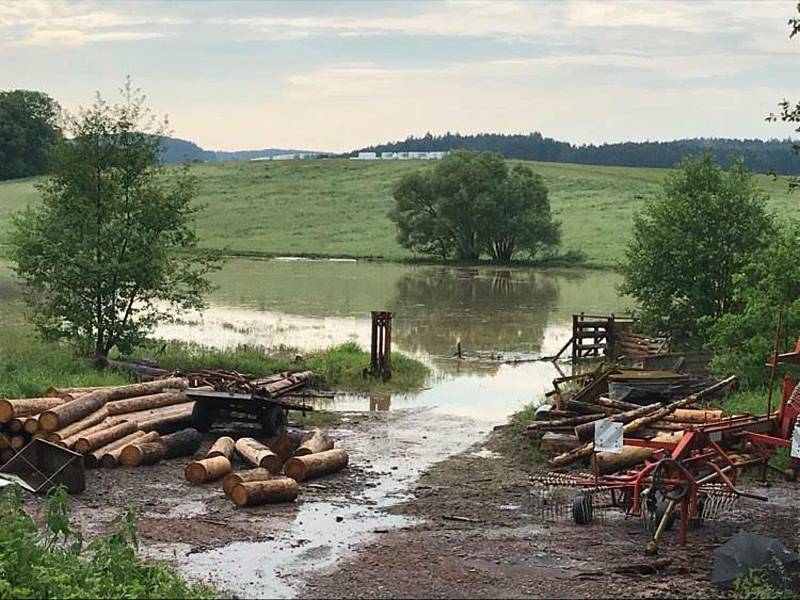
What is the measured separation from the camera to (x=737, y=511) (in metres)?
15.6

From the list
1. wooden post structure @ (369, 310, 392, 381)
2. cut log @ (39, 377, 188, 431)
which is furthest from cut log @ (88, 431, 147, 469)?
wooden post structure @ (369, 310, 392, 381)

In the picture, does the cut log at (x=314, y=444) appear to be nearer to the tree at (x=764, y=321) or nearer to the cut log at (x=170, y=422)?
the cut log at (x=170, y=422)

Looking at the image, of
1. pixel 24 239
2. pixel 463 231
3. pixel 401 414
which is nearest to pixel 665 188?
pixel 401 414

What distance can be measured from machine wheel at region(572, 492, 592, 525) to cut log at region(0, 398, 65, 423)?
29.3 ft

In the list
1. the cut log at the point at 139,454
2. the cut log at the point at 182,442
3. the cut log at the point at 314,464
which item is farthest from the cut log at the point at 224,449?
the cut log at the point at 314,464

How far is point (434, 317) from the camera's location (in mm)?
45375

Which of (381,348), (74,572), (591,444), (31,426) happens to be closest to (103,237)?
(381,348)

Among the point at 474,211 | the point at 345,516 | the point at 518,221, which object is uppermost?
the point at 474,211

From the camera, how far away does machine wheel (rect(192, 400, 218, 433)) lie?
20297 mm

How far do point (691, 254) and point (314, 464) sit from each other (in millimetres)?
20796

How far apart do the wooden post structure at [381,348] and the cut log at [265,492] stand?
12.3 meters

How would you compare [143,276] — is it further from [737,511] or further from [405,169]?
[405,169]

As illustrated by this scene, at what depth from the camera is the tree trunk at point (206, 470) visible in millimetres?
16828

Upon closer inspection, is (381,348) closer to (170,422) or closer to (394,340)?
(394,340)
